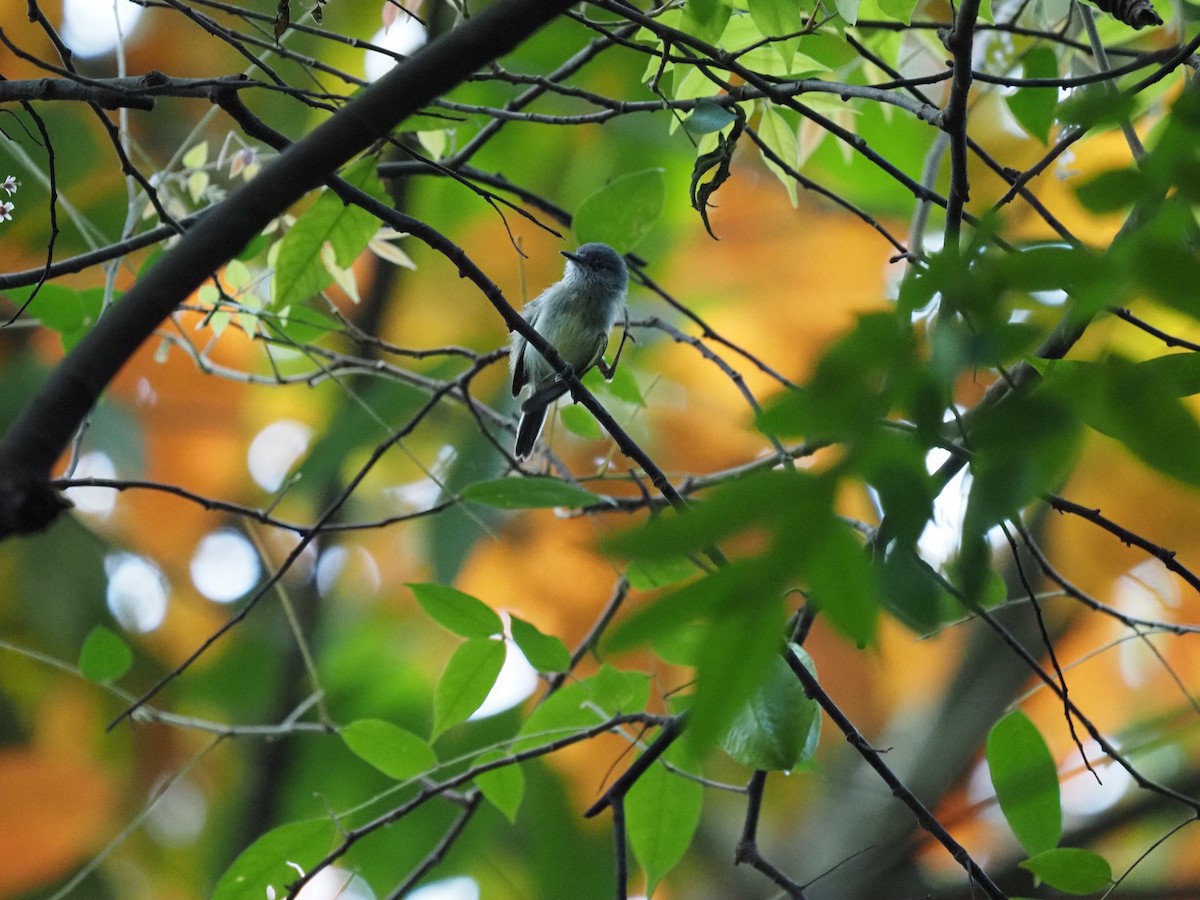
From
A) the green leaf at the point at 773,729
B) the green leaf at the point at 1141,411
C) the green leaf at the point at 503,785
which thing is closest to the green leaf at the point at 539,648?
the green leaf at the point at 503,785

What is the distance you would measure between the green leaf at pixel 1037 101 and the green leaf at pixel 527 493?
1.01m

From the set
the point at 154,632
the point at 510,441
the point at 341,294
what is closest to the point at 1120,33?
the point at 510,441

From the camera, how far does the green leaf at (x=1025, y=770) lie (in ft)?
5.69

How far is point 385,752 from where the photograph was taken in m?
1.98

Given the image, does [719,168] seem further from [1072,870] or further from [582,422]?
[1072,870]

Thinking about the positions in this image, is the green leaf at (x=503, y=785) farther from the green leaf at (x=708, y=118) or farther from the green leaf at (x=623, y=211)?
the green leaf at (x=708, y=118)

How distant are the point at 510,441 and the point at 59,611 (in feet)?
7.08

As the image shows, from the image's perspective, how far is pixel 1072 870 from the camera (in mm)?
1600

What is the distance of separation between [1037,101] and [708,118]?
700mm

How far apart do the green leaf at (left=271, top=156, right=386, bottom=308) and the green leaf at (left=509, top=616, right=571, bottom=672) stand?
2.33ft

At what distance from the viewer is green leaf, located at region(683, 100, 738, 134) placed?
166cm

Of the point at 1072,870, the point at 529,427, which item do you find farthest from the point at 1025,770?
the point at 529,427

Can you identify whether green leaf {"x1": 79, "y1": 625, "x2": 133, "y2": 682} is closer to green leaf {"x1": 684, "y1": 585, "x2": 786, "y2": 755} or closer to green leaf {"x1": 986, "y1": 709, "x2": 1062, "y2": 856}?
green leaf {"x1": 986, "y1": 709, "x2": 1062, "y2": 856}

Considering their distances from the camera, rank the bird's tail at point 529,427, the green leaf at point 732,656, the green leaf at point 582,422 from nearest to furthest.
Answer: the green leaf at point 732,656, the green leaf at point 582,422, the bird's tail at point 529,427
